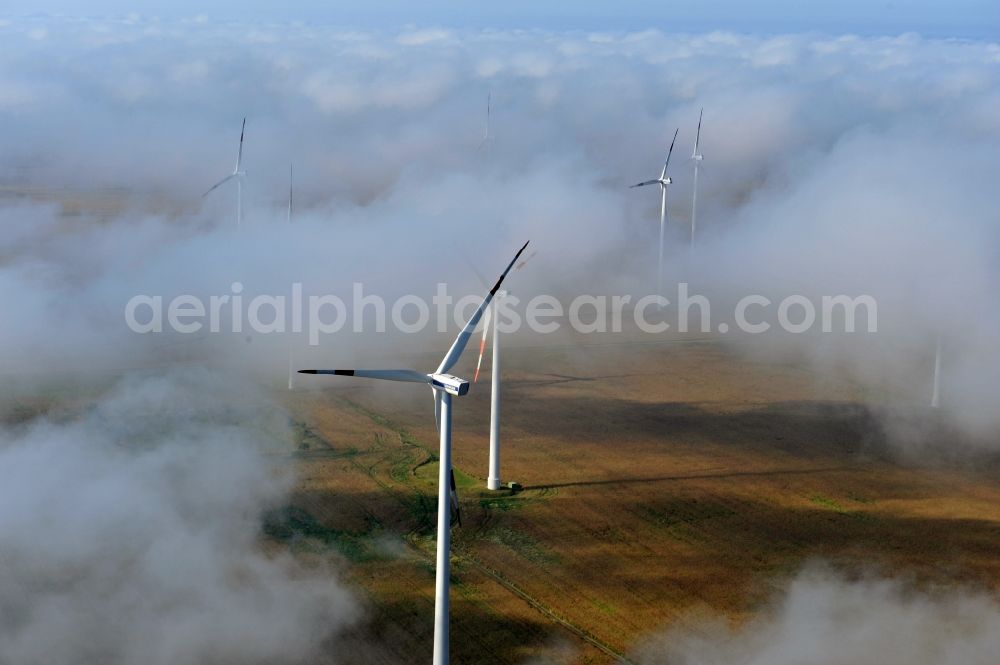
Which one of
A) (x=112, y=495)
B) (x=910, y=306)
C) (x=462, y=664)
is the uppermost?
(x=910, y=306)

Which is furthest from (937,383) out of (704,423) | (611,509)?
(611,509)

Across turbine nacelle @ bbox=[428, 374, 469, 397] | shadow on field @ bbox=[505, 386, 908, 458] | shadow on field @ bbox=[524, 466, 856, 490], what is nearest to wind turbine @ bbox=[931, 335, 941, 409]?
shadow on field @ bbox=[505, 386, 908, 458]

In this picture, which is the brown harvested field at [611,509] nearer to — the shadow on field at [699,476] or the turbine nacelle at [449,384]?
the shadow on field at [699,476]

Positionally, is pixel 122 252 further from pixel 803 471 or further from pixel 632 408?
pixel 803 471

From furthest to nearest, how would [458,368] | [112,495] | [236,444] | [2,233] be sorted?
[2,233] < [458,368] < [236,444] < [112,495]

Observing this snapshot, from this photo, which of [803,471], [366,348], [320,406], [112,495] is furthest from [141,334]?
[803,471]

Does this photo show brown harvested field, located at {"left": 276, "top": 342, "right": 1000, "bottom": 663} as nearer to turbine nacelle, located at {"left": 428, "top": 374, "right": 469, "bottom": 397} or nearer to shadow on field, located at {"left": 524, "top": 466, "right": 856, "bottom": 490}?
shadow on field, located at {"left": 524, "top": 466, "right": 856, "bottom": 490}

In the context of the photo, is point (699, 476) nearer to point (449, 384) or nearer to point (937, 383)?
point (937, 383)

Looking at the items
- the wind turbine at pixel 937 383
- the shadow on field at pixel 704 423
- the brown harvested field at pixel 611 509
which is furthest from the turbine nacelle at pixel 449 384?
the wind turbine at pixel 937 383
